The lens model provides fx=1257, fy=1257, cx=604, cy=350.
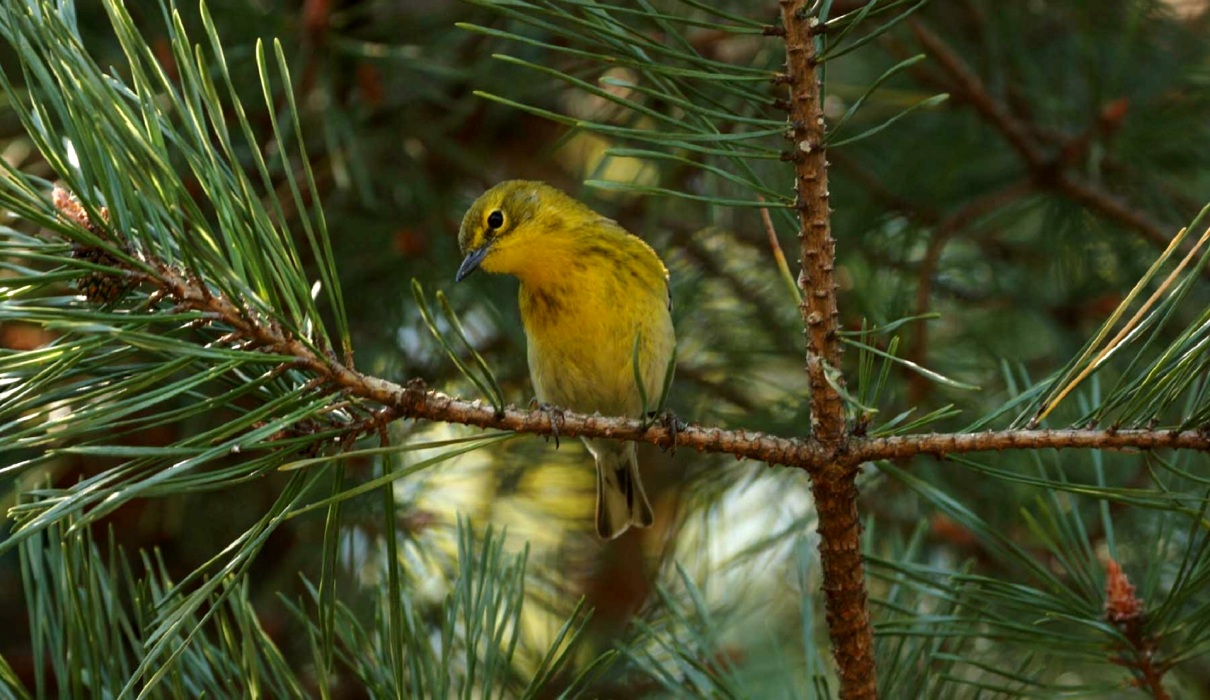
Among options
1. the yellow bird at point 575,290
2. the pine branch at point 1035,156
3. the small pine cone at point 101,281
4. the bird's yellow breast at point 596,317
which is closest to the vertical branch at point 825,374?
the small pine cone at point 101,281

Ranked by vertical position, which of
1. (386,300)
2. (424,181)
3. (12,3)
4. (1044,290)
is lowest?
(1044,290)

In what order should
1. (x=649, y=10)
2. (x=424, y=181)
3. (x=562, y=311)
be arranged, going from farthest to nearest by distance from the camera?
(x=424, y=181)
(x=562, y=311)
(x=649, y=10)

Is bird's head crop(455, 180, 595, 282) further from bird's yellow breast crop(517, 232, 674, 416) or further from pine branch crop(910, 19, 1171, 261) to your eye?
pine branch crop(910, 19, 1171, 261)

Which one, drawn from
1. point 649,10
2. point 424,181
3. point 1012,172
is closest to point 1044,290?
point 1012,172

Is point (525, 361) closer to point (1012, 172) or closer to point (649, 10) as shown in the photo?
point (1012, 172)

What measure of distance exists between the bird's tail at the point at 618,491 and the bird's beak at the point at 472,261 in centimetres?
64

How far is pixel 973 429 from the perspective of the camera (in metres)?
1.80

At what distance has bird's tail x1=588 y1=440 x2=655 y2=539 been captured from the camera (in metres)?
3.74

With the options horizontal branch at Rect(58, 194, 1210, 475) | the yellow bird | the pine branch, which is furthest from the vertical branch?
the pine branch

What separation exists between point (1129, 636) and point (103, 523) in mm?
3066

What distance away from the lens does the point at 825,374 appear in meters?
1.71

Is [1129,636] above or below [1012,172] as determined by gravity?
below

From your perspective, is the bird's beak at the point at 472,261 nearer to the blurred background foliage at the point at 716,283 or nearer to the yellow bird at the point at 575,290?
the yellow bird at the point at 575,290

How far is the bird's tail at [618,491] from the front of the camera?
3.74 metres
